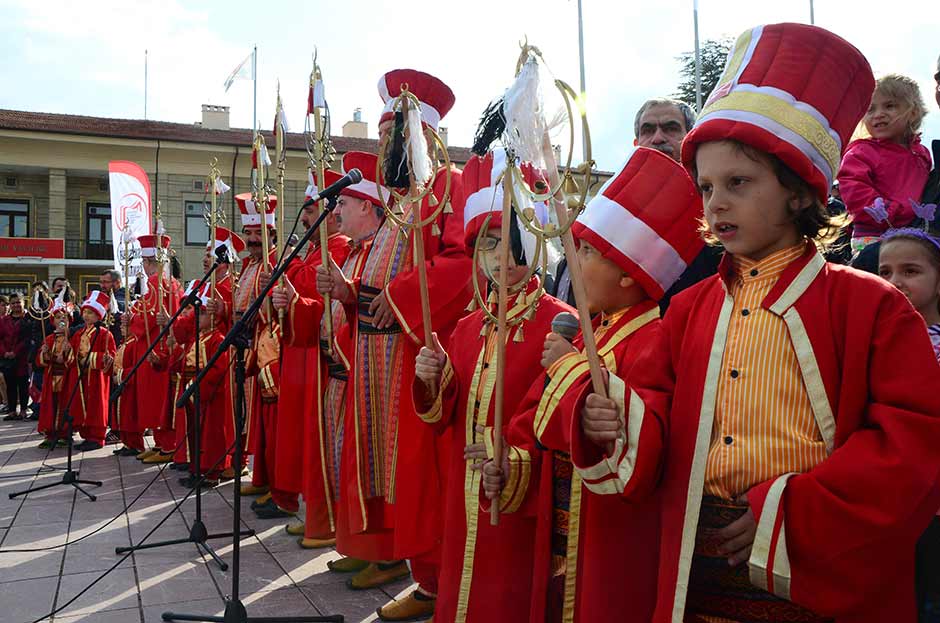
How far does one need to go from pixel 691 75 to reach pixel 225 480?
1693 centimetres

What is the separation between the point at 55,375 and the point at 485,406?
10214 millimetres

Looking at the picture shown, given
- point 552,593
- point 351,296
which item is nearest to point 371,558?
point 351,296

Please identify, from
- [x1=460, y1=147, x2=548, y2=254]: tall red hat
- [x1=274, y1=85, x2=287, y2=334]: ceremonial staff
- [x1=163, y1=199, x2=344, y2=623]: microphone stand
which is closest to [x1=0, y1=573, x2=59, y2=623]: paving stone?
[x1=163, y1=199, x2=344, y2=623]: microphone stand

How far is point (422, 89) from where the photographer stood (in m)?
4.30

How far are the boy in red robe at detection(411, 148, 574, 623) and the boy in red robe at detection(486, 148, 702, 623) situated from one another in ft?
0.42

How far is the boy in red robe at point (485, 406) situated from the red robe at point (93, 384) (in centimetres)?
870

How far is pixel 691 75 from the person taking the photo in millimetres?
20641

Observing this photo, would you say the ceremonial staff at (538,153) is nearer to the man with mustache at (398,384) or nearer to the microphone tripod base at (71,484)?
the man with mustache at (398,384)

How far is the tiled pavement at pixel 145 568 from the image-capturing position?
4.11 meters

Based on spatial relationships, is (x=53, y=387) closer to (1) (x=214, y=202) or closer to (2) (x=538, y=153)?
(1) (x=214, y=202)

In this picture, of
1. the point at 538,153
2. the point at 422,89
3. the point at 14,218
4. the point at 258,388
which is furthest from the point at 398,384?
the point at 14,218

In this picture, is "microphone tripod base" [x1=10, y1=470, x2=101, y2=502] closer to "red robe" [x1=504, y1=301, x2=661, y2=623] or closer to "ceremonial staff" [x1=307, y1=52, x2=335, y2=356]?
"ceremonial staff" [x1=307, y1=52, x2=335, y2=356]

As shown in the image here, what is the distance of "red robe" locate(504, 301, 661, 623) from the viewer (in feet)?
6.70

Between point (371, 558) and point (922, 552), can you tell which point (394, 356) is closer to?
point (371, 558)
